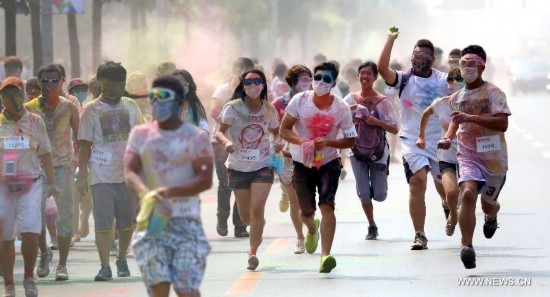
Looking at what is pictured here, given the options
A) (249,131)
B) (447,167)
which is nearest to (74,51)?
(447,167)

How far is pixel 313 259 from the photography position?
14.4 meters

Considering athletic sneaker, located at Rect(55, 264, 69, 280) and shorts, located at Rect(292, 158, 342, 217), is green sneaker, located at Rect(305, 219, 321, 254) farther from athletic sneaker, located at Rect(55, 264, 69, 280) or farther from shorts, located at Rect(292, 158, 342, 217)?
athletic sneaker, located at Rect(55, 264, 69, 280)

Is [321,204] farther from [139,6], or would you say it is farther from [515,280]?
[139,6]

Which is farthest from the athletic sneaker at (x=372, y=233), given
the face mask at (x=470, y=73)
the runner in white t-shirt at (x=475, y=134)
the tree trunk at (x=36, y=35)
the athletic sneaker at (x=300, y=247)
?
the tree trunk at (x=36, y=35)

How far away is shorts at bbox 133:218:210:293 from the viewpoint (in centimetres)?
883

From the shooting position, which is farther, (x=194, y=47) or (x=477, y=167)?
(x=194, y=47)

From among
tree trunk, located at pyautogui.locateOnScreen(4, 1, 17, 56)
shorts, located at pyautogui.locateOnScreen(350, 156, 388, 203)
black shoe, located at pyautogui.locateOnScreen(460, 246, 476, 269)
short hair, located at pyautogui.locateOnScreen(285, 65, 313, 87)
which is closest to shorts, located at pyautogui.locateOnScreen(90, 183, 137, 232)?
short hair, located at pyautogui.locateOnScreen(285, 65, 313, 87)

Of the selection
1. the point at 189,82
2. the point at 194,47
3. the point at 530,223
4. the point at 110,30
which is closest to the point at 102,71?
the point at 189,82

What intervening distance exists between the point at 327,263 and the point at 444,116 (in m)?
1.92

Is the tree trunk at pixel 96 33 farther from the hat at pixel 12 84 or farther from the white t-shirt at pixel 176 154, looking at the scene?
the white t-shirt at pixel 176 154

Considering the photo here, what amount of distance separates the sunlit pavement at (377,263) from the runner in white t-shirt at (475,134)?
0.61m

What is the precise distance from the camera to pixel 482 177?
1306 cm

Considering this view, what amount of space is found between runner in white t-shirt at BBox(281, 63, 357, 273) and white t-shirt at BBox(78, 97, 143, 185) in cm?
125

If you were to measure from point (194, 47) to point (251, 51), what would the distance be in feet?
97.8
